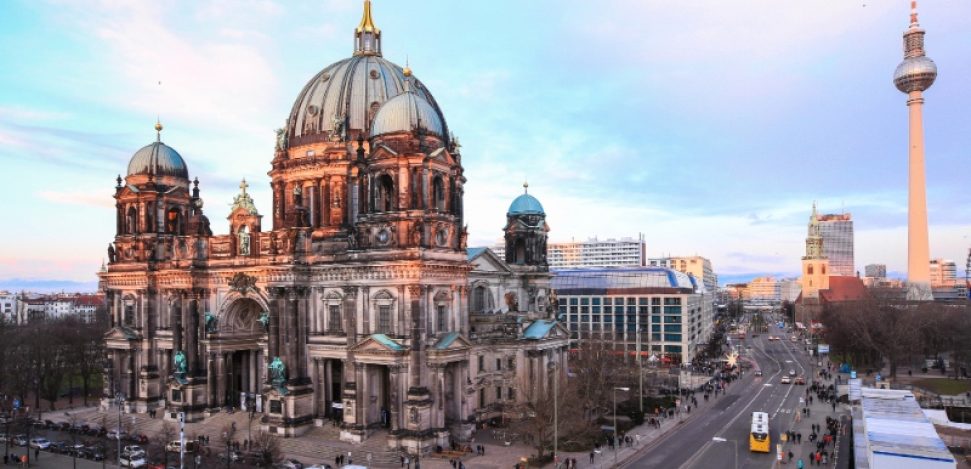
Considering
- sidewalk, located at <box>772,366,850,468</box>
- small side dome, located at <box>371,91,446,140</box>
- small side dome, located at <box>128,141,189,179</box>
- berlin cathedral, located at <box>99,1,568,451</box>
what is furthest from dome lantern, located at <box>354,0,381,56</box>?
sidewalk, located at <box>772,366,850,468</box>

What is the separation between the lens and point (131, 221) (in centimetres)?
8362

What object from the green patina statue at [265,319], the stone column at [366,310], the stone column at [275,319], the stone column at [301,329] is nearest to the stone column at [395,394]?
the stone column at [366,310]

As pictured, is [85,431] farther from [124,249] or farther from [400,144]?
[400,144]

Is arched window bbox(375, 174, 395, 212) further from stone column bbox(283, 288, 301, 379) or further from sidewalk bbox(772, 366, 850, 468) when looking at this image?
sidewalk bbox(772, 366, 850, 468)

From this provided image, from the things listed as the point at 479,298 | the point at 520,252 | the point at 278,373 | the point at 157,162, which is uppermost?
the point at 157,162

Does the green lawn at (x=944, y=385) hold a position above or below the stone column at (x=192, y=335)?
below

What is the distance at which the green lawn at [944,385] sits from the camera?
92925 mm

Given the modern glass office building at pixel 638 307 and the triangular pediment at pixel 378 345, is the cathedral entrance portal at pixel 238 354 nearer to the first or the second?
the triangular pediment at pixel 378 345

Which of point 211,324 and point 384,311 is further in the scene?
point 211,324

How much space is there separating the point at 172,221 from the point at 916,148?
164 metres

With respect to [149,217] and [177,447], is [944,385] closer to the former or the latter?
[177,447]

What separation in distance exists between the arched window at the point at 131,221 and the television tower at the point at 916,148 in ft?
547

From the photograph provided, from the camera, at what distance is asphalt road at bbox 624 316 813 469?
59.7 meters

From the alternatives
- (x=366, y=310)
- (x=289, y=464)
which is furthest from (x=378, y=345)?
(x=289, y=464)
